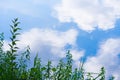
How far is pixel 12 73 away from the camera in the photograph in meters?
6.17

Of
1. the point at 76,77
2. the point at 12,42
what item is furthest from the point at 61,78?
the point at 12,42

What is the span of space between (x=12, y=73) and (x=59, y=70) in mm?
1222

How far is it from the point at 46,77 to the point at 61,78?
319 mm

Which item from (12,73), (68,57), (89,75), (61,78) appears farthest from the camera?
(68,57)

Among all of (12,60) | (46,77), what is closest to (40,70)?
(46,77)

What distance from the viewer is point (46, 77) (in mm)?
6535

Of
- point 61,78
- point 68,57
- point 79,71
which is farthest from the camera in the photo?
point 68,57

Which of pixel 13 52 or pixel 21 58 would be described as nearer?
pixel 13 52

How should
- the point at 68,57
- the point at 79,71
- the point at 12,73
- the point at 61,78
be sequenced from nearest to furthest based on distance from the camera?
the point at 12,73 < the point at 61,78 < the point at 79,71 < the point at 68,57

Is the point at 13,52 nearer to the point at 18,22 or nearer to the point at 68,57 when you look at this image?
the point at 18,22

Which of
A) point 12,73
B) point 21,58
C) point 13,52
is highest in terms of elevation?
point 21,58

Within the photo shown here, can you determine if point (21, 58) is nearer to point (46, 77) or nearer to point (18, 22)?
point (18, 22)

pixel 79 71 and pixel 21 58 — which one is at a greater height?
pixel 21 58

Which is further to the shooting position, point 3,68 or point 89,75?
point 89,75
